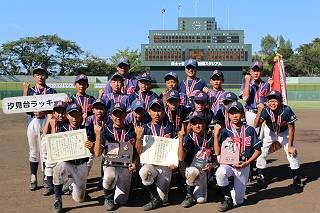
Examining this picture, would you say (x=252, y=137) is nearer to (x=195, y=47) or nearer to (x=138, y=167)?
(x=138, y=167)

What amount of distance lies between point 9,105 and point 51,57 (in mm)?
67274

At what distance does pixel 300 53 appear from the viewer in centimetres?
8394

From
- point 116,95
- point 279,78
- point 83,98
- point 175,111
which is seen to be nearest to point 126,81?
point 116,95

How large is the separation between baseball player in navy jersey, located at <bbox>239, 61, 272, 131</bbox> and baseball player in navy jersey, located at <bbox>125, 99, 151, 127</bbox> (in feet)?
6.89

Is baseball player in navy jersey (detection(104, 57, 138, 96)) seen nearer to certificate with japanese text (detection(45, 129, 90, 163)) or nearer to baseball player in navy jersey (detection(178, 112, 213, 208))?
certificate with japanese text (detection(45, 129, 90, 163))

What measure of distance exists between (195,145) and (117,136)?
3.59 ft

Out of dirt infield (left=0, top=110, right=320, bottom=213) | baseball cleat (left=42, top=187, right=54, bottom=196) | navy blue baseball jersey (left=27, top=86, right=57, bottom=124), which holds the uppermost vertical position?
navy blue baseball jersey (left=27, top=86, right=57, bottom=124)

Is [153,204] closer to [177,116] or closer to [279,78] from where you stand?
[177,116]

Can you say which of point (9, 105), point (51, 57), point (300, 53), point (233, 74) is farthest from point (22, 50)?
point (9, 105)

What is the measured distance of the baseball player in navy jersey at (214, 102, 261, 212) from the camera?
5613 mm

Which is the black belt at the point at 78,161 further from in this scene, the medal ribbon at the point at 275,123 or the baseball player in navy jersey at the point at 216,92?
the medal ribbon at the point at 275,123

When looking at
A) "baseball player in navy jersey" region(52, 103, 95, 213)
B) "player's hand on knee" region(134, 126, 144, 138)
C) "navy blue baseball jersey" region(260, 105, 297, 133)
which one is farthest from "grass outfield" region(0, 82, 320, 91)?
"player's hand on knee" region(134, 126, 144, 138)

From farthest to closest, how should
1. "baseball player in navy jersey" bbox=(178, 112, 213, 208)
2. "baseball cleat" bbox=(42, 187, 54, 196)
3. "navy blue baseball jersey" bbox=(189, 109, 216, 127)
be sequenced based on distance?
"baseball cleat" bbox=(42, 187, 54, 196), "navy blue baseball jersey" bbox=(189, 109, 216, 127), "baseball player in navy jersey" bbox=(178, 112, 213, 208)

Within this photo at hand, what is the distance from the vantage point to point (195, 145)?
234 inches
